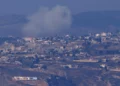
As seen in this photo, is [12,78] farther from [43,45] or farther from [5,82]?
[43,45]

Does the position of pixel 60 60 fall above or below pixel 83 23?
below

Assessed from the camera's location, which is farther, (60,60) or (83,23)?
(83,23)

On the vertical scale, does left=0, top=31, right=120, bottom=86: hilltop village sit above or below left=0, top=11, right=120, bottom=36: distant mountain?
below

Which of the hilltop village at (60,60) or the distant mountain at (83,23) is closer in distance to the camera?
the hilltop village at (60,60)

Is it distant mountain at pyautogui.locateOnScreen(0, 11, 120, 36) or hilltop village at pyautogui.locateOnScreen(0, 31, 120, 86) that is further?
distant mountain at pyautogui.locateOnScreen(0, 11, 120, 36)
